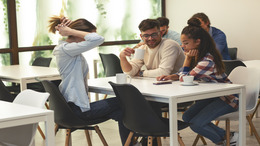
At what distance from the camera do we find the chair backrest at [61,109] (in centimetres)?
352

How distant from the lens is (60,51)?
11.9ft

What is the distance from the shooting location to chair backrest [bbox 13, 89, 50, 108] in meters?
2.86

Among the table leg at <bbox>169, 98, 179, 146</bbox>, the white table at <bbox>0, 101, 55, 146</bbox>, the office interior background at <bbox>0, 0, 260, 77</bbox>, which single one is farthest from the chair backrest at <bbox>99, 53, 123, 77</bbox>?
the white table at <bbox>0, 101, 55, 146</bbox>

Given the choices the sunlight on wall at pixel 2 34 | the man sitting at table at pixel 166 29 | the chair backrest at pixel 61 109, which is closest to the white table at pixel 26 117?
the chair backrest at pixel 61 109

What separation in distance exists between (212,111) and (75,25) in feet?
4.10

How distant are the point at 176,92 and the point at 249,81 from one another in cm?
107

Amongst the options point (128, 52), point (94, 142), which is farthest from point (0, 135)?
point (94, 142)

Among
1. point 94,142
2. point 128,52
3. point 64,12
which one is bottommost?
point 94,142

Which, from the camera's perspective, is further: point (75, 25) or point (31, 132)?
point (75, 25)

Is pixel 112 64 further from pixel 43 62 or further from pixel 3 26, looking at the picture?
pixel 3 26

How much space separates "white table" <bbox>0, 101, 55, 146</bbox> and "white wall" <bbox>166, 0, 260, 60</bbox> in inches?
195

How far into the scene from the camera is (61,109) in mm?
3564

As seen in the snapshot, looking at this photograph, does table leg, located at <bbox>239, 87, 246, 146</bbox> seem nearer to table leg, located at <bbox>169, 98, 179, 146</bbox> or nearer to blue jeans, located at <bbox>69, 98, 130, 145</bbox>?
table leg, located at <bbox>169, 98, 179, 146</bbox>

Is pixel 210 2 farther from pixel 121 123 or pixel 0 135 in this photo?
pixel 0 135
